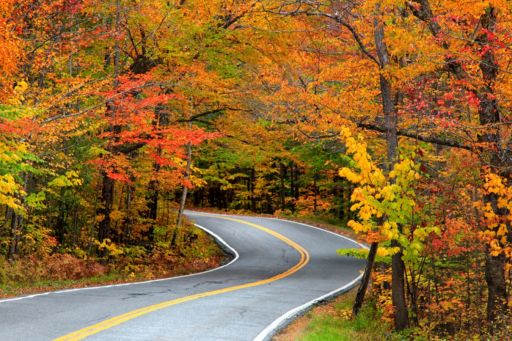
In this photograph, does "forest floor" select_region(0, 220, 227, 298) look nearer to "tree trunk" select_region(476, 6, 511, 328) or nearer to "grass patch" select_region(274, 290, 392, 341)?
"grass patch" select_region(274, 290, 392, 341)

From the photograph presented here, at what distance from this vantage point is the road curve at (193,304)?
8.71 meters

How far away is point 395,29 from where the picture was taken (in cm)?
1092

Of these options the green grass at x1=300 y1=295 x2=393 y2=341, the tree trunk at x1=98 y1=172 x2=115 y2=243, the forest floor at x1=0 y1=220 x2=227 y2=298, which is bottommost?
the forest floor at x1=0 y1=220 x2=227 y2=298

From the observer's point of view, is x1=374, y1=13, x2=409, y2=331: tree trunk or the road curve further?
x1=374, y1=13, x2=409, y2=331: tree trunk

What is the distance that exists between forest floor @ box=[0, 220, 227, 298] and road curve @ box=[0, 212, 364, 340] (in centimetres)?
131

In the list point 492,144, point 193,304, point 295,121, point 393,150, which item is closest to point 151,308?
point 193,304

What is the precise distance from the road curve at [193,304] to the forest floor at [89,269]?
1305mm

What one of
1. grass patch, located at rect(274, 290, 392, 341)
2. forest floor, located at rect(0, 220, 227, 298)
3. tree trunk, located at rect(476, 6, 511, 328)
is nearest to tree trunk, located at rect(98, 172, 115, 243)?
forest floor, located at rect(0, 220, 227, 298)

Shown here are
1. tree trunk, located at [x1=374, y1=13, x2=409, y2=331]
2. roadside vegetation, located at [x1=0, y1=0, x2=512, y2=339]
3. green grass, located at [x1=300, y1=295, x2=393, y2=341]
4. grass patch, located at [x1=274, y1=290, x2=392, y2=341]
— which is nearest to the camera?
grass patch, located at [x1=274, y1=290, x2=392, y2=341]

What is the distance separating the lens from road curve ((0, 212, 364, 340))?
28.6 ft

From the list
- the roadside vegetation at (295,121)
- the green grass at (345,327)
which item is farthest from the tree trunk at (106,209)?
the green grass at (345,327)

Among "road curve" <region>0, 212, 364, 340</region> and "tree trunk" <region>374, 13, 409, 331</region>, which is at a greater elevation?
"tree trunk" <region>374, 13, 409, 331</region>

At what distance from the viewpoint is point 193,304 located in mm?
11906

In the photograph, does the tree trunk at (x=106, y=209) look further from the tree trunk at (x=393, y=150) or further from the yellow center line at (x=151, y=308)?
the tree trunk at (x=393, y=150)
